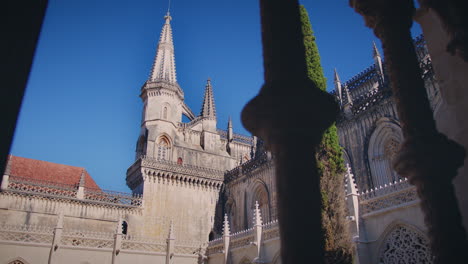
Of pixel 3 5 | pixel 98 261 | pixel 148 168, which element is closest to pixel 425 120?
pixel 3 5

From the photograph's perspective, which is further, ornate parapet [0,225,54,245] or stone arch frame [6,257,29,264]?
ornate parapet [0,225,54,245]

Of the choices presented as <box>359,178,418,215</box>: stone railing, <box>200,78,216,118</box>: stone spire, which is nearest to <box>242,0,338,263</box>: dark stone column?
<box>359,178,418,215</box>: stone railing

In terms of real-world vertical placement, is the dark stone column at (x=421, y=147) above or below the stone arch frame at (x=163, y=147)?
below

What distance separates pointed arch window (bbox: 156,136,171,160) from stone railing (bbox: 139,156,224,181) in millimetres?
1708

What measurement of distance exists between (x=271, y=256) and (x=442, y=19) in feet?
50.3

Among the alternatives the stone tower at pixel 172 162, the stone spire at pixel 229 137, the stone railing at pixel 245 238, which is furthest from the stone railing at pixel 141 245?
the stone spire at pixel 229 137

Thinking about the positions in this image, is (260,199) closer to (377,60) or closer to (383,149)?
(383,149)

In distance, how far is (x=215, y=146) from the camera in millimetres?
35875

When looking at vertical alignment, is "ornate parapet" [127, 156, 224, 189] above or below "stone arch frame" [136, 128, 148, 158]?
below

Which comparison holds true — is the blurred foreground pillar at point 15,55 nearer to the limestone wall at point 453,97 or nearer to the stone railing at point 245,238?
the limestone wall at point 453,97

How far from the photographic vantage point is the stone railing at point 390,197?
13.6m

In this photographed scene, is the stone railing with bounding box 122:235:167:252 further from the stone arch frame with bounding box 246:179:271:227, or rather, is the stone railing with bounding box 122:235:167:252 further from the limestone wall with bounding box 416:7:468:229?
the limestone wall with bounding box 416:7:468:229

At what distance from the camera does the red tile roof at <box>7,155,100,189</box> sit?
28.3 m

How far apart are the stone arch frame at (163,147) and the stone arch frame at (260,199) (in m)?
7.48
